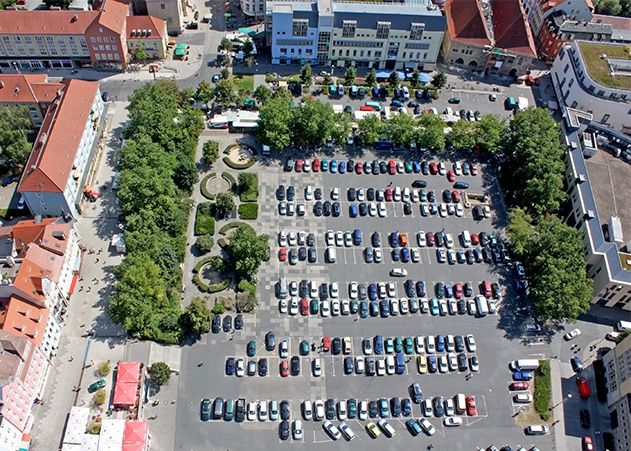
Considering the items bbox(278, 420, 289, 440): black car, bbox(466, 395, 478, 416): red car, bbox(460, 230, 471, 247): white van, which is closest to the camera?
bbox(278, 420, 289, 440): black car

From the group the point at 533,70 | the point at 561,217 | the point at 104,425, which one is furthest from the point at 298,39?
the point at 104,425

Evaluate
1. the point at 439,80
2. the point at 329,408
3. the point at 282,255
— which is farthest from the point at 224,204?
the point at 439,80

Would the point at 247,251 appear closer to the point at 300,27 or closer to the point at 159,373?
the point at 159,373

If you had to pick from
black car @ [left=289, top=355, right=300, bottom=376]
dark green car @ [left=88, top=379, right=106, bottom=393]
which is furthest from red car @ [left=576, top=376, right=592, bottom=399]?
dark green car @ [left=88, top=379, right=106, bottom=393]

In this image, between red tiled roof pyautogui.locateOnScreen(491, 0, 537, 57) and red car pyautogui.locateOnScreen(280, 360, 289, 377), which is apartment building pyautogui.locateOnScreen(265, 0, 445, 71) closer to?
red tiled roof pyautogui.locateOnScreen(491, 0, 537, 57)

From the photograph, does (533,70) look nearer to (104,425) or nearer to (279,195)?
(279,195)

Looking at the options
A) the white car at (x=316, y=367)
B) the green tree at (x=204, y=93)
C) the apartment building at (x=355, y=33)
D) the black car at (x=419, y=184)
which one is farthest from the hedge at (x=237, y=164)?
the white car at (x=316, y=367)

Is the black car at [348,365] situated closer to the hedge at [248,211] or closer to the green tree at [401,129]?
the hedge at [248,211]
